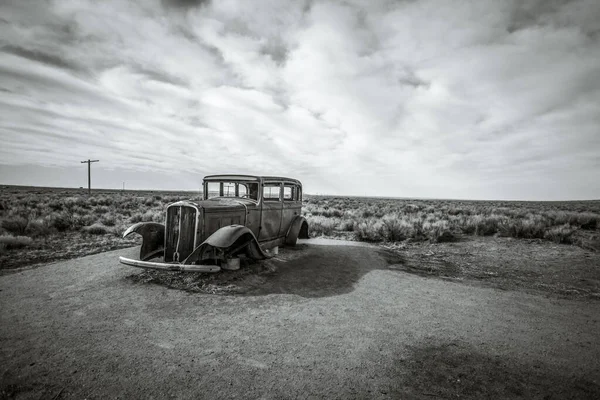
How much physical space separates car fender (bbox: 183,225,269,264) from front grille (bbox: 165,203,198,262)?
0.46m

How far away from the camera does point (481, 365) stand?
2986 millimetres

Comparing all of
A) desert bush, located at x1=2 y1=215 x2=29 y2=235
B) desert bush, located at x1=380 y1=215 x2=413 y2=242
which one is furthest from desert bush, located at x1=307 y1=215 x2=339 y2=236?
desert bush, located at x1=2 y1=215 x2=29 y2=235

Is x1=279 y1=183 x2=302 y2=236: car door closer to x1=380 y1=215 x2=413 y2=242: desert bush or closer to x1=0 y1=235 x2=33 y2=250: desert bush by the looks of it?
x1=380 y1=215 x2=413 y2=242: desert bush

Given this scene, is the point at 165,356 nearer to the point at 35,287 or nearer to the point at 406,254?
the point at 35,287

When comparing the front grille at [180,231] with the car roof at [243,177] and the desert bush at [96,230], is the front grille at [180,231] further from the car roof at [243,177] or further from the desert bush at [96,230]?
the desert bush at [96,230]

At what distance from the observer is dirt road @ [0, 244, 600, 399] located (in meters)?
2.61

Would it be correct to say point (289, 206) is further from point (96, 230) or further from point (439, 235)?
point (96, 230)

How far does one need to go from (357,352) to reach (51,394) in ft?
9.53

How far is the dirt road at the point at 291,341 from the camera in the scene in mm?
2611

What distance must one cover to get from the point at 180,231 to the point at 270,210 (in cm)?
241

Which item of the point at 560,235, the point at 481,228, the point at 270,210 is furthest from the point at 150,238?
the point at 560,235

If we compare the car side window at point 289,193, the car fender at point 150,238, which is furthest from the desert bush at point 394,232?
the car fender at point 150,238

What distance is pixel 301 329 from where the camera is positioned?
372 cm

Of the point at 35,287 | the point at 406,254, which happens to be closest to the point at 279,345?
the point at 35,287
